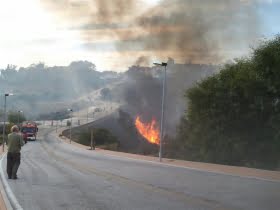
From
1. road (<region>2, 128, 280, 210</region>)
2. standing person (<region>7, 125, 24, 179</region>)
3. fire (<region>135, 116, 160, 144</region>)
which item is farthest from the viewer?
fire (<region>135, 116, 160, 144</region>)

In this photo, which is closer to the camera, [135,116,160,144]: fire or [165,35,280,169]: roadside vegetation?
[165,35,280,169]: roadside vegetation

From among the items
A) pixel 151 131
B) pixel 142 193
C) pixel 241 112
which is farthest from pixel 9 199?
pixel 151 131

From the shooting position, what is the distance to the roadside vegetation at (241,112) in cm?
3547

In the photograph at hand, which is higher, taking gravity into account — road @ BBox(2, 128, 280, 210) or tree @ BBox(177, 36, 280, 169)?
tree @ BBox(177, 36, 280, 169)

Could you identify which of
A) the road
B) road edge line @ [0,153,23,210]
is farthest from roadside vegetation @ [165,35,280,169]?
road edge line @ [0,153,23,210]

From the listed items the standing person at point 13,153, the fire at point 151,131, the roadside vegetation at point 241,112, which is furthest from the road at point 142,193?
the fire at point 151,131

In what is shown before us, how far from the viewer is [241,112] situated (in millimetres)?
39406

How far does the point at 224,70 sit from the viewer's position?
143ft

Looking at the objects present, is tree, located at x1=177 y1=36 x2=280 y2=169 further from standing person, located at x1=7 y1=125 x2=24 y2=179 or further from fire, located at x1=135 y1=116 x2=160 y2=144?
fire, located at x1=135 y1=116 x2=160 y2=144

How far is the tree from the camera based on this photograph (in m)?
35.5

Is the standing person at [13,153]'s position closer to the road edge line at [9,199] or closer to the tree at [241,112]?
the road edge line at [9,199]

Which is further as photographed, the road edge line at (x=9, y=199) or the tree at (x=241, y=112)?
the tree at (x=241, y=112)

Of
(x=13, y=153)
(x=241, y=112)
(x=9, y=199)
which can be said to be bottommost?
(x=9, y=199)

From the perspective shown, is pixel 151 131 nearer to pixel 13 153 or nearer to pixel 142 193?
pixel 13 153
